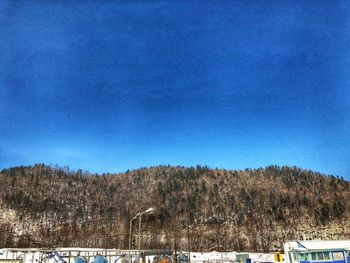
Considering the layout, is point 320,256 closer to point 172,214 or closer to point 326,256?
point 326,256

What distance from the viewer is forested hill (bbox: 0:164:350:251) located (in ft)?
438

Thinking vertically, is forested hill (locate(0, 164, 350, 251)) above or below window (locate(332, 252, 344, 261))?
Answer: above

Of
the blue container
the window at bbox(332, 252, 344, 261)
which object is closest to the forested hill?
the blue container

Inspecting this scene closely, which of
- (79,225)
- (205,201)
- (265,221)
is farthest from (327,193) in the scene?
(79,225)

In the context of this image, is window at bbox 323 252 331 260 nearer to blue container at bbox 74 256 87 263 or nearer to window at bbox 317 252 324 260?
window at bbox 317 252 324 260

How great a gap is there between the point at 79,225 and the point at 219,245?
5980 cm

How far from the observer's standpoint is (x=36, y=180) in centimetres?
19388

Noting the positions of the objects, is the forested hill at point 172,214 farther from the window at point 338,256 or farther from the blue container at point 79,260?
the window at point 338,256

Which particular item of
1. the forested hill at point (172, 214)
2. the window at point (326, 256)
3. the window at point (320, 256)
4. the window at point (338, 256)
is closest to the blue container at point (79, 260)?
the window at point (320, 256)

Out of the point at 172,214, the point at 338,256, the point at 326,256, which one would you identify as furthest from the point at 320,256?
the point at 172,214

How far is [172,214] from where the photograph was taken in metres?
164

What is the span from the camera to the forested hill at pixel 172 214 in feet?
438

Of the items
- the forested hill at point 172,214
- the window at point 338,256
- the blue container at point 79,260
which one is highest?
the forested hill at point 172,214

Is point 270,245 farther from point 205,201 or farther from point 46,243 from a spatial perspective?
point 46,243
